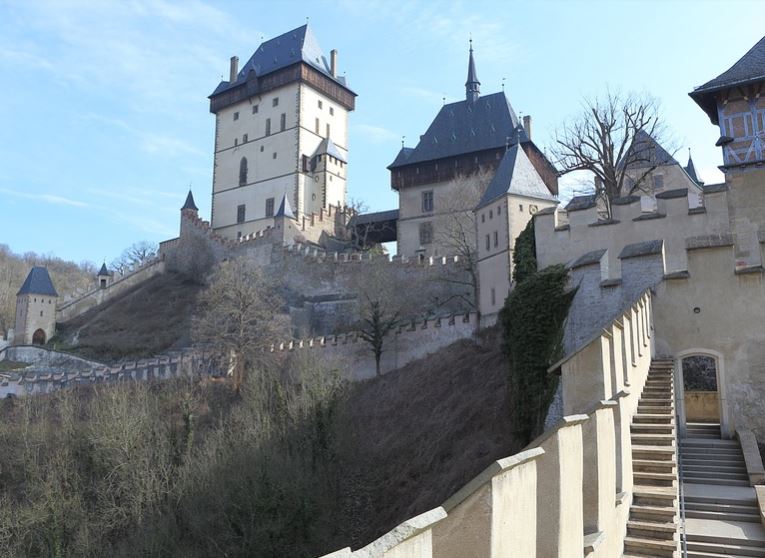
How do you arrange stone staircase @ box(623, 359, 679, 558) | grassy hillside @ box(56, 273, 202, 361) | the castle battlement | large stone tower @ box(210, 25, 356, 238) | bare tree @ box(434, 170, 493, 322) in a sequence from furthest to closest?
large stone tower @ box(210, 25, 356, 238), grassy hillside @ box(56, 273, 202, 361), bare tree @ box(434, 170, 493, 322), the castle battlement, stone staircase @ box(623, 359, 679, 558)

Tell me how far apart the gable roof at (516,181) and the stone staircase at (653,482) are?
658 inches

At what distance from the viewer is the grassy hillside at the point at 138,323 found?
41.5 metres

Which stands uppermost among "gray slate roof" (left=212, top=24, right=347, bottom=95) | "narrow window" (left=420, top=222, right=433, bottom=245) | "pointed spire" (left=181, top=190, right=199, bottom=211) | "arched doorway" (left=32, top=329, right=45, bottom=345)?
"gray slate roof" (left=212, top=24, right=347, bottom=95)

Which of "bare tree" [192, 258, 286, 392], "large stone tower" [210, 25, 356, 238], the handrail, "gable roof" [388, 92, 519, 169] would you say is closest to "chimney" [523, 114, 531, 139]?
"gable roof" [388, 92, 519, 169]

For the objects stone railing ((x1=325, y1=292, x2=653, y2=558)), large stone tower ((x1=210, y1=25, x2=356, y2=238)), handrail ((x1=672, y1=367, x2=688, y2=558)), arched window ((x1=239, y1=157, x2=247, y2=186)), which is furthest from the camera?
arched window ((x1=239, y1=157, x2=247, y2=186))

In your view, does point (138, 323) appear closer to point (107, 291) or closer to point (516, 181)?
point (107, 291)

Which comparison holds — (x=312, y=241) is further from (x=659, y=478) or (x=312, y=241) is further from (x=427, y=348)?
(x=659, y=478)

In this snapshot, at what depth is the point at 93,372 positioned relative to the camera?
3712 cm

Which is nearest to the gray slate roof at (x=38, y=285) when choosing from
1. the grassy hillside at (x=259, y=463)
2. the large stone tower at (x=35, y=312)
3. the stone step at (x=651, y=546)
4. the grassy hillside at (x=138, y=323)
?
the large stone tower at (x=35, y=312)

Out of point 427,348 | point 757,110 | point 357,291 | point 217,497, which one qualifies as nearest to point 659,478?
point 757,110

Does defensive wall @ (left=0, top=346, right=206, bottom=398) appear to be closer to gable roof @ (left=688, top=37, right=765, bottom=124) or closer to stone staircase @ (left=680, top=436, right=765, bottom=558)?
gable roof @ (left=688, top=37, right=765, bottom=124)

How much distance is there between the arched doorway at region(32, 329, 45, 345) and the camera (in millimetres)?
49906

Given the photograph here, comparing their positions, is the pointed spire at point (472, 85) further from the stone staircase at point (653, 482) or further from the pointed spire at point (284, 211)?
the stone staircase at point (653, 482)

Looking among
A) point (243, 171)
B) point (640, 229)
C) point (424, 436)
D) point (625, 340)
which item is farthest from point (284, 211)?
point (625, 340)
